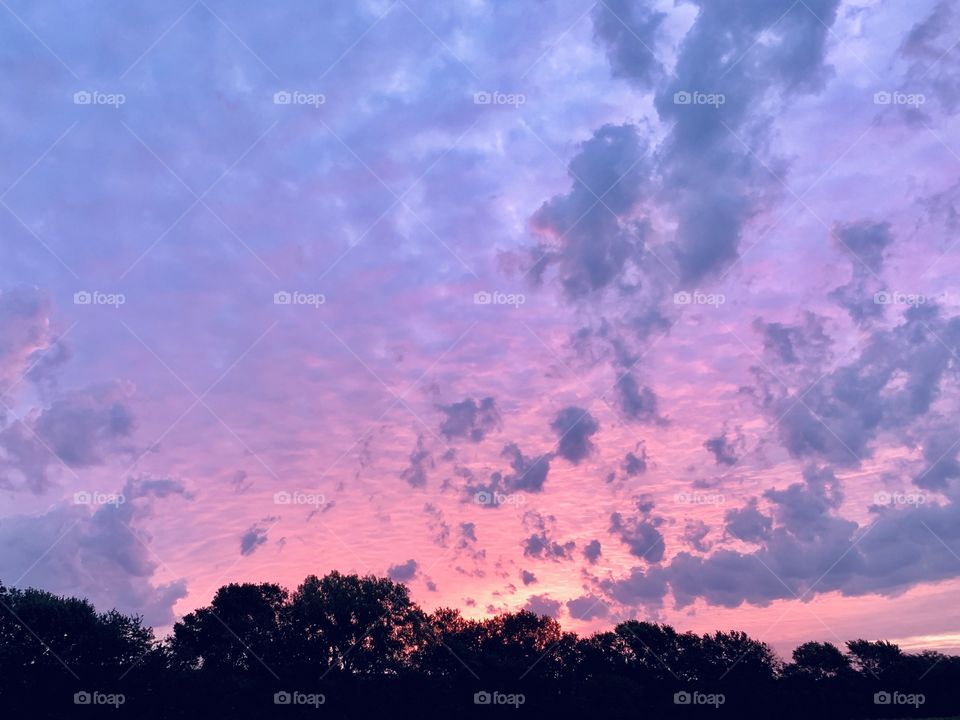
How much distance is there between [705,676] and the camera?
12781cm

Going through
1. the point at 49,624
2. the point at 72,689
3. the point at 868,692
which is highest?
the point at 49,624

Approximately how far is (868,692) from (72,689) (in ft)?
380

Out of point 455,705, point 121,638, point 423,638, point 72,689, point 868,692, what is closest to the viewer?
point 72,689

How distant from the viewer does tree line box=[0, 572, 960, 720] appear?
283 feet

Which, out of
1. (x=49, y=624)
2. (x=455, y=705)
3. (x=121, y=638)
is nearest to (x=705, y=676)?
(x=455, y=705)

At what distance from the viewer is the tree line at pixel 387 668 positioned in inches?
3391

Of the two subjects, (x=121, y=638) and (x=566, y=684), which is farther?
(x=566, y=684)

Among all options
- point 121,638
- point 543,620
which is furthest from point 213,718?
point 543,620

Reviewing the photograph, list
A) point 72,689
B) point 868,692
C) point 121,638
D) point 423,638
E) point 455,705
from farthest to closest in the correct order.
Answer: point 868,692 < point 423,638 < point 455,705 < point 121,638 < point 72,689

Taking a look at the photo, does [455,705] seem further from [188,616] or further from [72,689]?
[72,689]

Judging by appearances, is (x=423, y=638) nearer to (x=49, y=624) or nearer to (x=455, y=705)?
(x=455, y=705)

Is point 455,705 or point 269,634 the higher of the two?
point 269,634

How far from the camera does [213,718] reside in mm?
87188

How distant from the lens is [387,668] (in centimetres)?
10181
